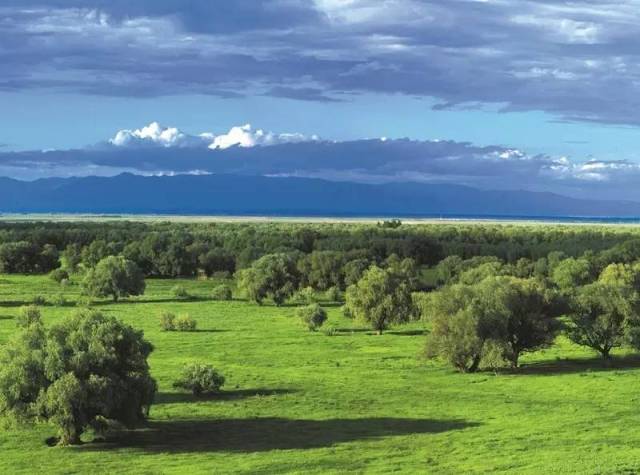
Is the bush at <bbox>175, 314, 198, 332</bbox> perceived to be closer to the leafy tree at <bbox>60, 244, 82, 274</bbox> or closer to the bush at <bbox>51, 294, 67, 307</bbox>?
the bush at <bbox>51, 294, 67, 307</bbox>

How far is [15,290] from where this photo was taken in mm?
127875

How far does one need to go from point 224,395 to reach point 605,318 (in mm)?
29980

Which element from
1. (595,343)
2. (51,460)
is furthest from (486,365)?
(51,460)

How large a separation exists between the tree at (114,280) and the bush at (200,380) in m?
60.1

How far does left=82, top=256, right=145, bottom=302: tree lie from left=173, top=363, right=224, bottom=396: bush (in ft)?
197

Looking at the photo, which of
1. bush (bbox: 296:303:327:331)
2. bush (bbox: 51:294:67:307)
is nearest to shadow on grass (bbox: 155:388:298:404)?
bush (bbox: 296:303:327:331)

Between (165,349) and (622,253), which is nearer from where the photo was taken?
(165,349)

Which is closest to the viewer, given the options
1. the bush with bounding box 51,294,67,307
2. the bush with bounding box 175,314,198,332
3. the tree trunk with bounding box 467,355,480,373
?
the tree trunk with bounding box 467,355,480,373

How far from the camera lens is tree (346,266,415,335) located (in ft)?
290

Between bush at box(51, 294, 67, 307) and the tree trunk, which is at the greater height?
bush at box(51, 294, 67, 307)

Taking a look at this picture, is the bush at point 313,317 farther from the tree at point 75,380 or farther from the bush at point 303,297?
the tree at point 75,380

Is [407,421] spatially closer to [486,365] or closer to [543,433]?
[543,433]

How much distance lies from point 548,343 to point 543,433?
23.7 meters

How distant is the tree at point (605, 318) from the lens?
236ft
